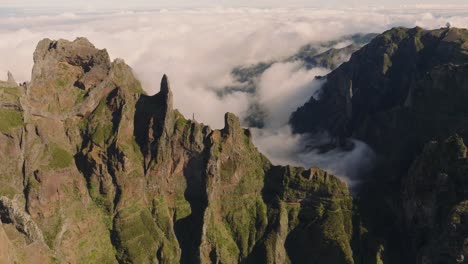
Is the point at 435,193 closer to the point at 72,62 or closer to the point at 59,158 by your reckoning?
the point at 59,158

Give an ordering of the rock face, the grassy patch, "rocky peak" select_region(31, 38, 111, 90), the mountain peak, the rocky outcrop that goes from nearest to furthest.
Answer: the rocky outcrop, the rock face, the grassy patch, "rocky peak" select_region(31, 38, 111, 90), the mountain peak

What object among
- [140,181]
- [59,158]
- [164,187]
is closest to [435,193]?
[164,187]

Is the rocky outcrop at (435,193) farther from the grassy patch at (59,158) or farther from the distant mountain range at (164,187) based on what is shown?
the grassy patch at (59,158)

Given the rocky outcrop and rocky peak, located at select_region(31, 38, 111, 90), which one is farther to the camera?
rocky peak, located at select_region(31, 38, 111, 90)

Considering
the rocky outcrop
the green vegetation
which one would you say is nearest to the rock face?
the green vegetation

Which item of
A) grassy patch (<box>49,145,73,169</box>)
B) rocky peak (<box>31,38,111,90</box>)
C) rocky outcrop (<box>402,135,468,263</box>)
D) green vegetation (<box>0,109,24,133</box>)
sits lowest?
rocky outcrop (<box>402,135,468,263</box>)

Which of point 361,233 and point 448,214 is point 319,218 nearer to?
point 361,233

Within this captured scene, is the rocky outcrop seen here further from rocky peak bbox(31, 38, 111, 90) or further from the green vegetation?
the green vegetation

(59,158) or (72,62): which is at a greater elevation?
(72,62)
